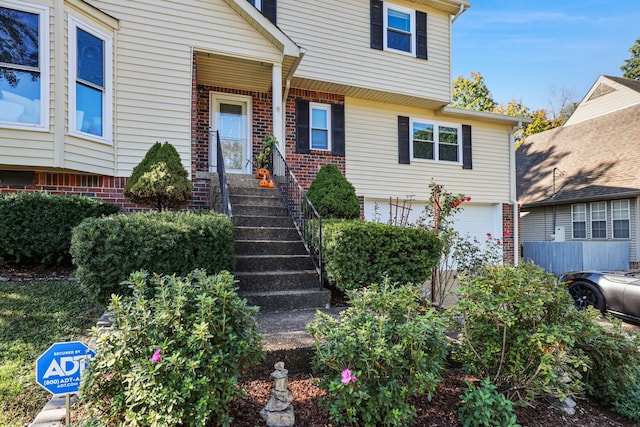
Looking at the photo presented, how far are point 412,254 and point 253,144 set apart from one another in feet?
17.4

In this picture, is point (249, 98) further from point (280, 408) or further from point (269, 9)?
point (280, 408)

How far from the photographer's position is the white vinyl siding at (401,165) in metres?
9.58

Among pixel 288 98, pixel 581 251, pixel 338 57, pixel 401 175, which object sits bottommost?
pixel 581 251

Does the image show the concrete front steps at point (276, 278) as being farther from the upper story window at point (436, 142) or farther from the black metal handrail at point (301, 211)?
the upper story window at point (436, 142)

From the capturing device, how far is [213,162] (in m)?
8.31

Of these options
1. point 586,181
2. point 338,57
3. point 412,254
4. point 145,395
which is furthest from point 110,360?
point 586,181

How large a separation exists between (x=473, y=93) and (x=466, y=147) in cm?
1476

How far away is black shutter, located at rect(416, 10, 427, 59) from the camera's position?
32.3 feet

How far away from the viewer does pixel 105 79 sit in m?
6.11

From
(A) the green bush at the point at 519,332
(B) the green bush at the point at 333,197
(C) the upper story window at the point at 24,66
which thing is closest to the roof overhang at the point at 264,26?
(B) the green bush at the point at 333,197

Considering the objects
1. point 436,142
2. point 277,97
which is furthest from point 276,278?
point 436,142

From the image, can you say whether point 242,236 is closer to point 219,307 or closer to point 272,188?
point 272,188

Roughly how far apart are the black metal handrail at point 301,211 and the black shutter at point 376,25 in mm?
4406

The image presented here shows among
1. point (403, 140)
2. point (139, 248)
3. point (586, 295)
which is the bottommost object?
point (586, 295)
